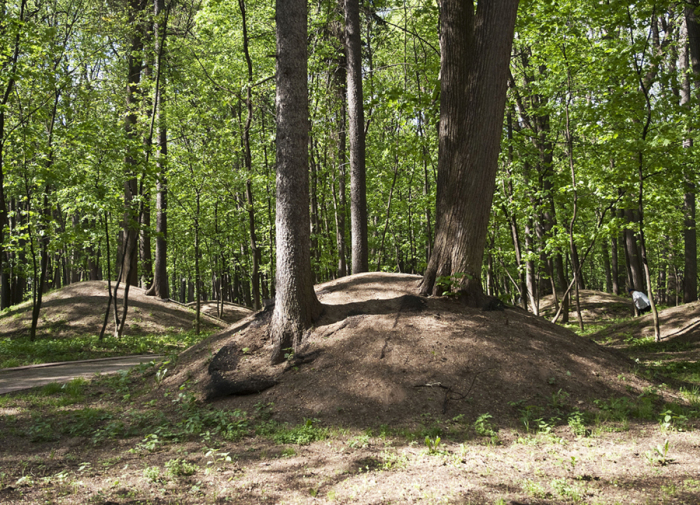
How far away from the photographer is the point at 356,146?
39.5 ft

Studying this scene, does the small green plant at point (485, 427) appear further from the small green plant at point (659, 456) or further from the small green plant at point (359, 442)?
the small green plant at point (659, 456)

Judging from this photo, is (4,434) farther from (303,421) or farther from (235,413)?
(303,421)

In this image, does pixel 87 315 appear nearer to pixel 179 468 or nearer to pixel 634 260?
pixel 179 468

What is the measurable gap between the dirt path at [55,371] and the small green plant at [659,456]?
8.43 metres

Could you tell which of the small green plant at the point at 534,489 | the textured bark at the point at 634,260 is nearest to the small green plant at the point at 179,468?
the small green plant at the point at 534,489

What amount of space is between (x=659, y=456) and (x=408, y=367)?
106 inches

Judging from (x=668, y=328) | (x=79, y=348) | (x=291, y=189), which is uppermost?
(x=291, y=189)

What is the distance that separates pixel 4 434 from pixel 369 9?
1425cm

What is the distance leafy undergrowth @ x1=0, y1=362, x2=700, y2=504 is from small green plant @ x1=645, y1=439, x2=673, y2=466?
16 millimetres

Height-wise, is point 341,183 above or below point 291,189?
above

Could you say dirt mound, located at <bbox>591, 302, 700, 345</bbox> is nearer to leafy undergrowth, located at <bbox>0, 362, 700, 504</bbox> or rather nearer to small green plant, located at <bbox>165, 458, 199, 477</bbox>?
leafy undergrowth, located at <bbox>0, 362, 700, 504</bbox>

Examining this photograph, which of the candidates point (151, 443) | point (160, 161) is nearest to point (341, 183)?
point (160, 161)

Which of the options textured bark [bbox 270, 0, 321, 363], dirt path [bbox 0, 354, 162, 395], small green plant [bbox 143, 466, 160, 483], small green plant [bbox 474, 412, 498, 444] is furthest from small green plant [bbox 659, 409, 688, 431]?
dirt path [bbox 0, 354, 162, 395]

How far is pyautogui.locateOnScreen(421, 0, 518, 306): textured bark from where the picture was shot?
666 cm
